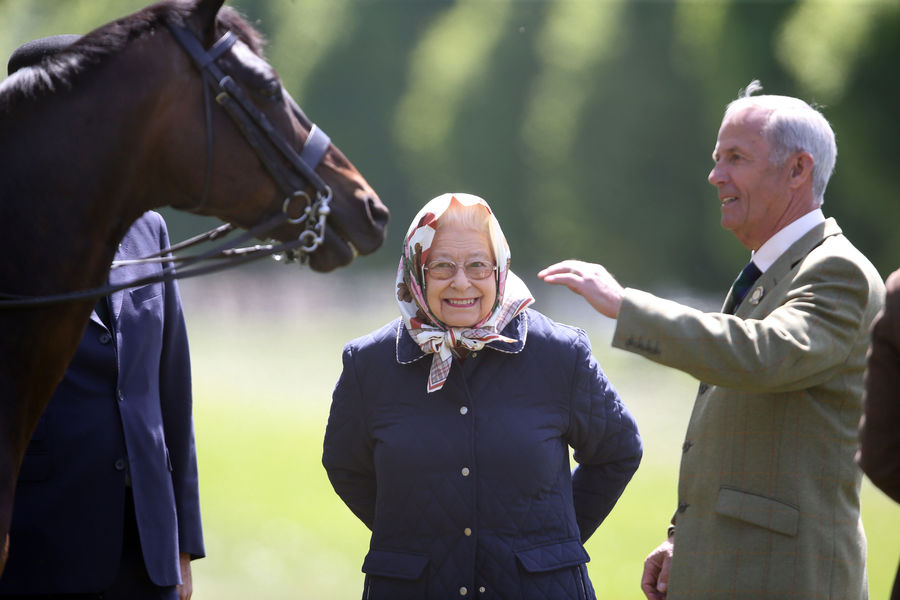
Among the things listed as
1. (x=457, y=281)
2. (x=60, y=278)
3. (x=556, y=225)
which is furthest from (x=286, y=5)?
(x=60, y=278)

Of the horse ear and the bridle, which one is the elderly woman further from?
the horse ear

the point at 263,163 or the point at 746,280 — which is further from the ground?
the point at 263,163

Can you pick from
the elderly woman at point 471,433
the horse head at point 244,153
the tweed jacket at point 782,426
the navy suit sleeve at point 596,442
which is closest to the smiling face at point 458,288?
the elderly woman at point 471,433

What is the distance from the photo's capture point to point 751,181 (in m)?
2.31

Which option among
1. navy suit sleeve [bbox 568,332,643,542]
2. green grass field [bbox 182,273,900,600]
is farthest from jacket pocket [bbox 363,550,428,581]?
green grass field [bbox 182,273,900,600]

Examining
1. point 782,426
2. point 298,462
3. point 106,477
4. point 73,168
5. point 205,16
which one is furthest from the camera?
point 298,462

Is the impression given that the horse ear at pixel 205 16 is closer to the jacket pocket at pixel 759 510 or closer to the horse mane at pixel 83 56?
the horse mane at pixel 83 56

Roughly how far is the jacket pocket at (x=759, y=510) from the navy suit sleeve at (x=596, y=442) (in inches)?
18.2

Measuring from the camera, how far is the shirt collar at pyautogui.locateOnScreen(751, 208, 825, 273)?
89.2 inches

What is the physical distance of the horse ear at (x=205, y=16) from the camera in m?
1.99

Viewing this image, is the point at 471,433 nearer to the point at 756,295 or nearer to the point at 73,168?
the point at 756,295

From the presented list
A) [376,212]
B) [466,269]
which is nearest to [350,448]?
[466,269]

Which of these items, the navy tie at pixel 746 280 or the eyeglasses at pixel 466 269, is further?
the eyeglasses at pixel 466 269

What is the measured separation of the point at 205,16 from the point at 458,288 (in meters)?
0.93
